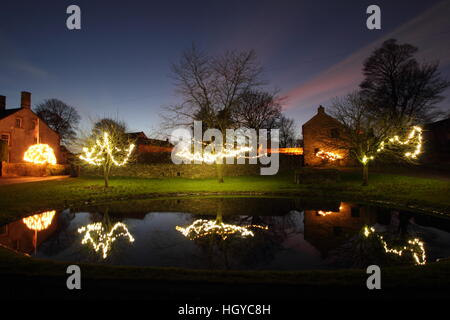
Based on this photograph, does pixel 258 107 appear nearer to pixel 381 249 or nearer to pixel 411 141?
pixel 411 141

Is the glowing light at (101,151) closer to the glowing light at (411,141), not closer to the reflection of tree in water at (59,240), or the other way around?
the reflection of tree in water at (59,240)

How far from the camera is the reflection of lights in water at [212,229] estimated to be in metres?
9.06

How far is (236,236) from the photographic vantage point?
8.75 m

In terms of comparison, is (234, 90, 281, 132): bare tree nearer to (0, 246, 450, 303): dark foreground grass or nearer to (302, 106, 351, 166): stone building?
(302, 106, 351, 166): stone building

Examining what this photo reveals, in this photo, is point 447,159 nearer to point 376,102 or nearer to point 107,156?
point 376,102

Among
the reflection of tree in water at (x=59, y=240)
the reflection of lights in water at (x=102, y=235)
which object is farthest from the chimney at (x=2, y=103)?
the reflection of lights in water at (x=102, y=235)

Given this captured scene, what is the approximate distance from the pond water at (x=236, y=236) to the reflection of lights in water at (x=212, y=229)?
1.4 inches

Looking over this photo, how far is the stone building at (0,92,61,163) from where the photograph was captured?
31755mm

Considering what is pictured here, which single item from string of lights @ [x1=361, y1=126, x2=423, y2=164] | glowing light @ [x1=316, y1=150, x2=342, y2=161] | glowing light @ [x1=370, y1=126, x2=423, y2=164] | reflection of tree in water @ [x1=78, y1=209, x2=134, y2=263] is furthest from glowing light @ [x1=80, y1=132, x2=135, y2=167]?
glowing light @ [x1=316, y1=150, x2=342, y2=161]

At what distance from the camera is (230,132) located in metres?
23.5

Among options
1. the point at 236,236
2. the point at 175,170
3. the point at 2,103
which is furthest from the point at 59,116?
the point at 236,236

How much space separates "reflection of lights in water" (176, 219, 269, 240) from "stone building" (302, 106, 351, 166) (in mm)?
27428
